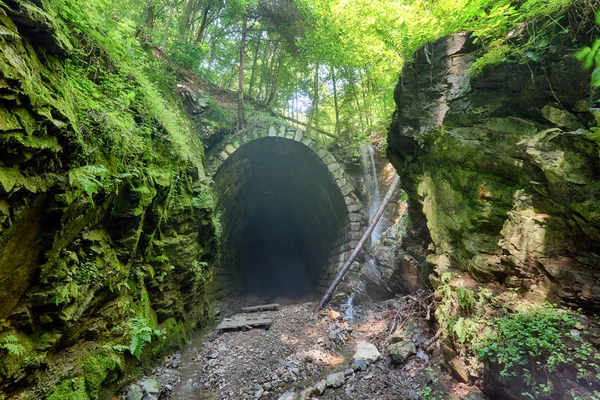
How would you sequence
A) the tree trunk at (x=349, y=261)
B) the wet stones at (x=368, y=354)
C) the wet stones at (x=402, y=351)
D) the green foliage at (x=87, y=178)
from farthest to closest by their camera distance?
the tree trunk at (x=349, y=261)
the wet stones at (x=368, y=354)
the wet stones at (x=402, y=351)
the green foliage at (x=87, y=178)

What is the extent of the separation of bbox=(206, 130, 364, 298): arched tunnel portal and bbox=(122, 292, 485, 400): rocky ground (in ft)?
15.2

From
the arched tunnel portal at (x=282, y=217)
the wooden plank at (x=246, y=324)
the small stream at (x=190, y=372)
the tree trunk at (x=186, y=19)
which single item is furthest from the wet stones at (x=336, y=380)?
the tree trunk at (x=186, y=19)

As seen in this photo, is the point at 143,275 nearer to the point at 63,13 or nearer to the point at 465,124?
the point at 63,13

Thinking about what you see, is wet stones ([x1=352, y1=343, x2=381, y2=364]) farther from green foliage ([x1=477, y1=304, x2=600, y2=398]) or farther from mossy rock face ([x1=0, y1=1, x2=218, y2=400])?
mossy rock face ([x1=0, y1=1, x2=218, y2=400])

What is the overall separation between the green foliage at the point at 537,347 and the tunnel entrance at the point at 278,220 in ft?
26.2

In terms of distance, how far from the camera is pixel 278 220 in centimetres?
1881

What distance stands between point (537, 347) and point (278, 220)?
54.9 ft

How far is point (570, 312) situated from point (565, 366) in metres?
0.49

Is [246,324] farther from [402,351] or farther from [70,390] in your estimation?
[70,390]

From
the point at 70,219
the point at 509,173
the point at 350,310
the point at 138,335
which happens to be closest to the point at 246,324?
the point at 350,310

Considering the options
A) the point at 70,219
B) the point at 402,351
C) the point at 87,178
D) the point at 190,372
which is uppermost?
the point at 87,178

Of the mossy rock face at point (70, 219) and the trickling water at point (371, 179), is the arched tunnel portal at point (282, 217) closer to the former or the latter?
the trickling water at point (371, 179)

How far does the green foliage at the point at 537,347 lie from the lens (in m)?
2.26

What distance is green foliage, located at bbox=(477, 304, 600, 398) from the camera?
226cm
